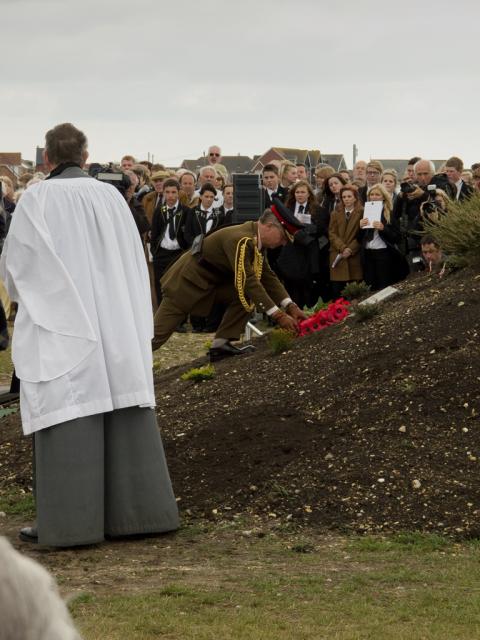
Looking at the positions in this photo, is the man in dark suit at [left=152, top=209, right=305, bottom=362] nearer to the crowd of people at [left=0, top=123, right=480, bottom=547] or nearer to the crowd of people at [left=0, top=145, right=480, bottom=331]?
the crowd of people at [left=0, top=145, right=480, bottom=331]

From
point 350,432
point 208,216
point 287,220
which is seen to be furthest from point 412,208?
point 350,432

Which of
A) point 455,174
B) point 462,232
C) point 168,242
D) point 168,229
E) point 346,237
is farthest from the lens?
point 168,242

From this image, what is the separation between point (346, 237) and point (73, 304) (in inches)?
365

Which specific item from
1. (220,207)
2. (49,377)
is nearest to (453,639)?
(49,377)

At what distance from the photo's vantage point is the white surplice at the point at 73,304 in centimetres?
667

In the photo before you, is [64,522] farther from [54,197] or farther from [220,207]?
[220,207]

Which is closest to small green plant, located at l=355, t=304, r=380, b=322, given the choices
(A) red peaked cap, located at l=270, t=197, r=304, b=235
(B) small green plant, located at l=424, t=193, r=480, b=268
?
(B) small green plant, located at l=424, t=193, r=480, b=268

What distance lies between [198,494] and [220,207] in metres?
10.3

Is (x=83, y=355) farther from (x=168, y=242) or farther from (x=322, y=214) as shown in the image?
(x=168, y=242)

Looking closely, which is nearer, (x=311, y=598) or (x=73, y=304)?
(x=311, y=598)

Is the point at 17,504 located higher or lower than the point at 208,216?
lower

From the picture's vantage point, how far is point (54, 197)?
680 cm

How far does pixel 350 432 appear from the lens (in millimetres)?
7973

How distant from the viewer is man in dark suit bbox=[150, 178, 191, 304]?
1747 cm
